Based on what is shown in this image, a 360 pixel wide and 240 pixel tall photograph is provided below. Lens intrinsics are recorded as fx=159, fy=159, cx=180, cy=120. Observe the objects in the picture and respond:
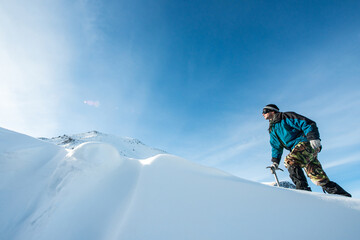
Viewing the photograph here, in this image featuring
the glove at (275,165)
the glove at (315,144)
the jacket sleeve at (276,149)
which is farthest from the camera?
the jacket sleeve at (276,149)

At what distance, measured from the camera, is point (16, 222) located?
125 cm

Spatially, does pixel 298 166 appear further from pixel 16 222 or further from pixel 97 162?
pixel 16 222

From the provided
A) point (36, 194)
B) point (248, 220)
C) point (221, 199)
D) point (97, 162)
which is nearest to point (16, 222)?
point (36, 194)

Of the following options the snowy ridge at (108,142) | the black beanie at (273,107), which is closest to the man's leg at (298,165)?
the black beanie at (273,107)

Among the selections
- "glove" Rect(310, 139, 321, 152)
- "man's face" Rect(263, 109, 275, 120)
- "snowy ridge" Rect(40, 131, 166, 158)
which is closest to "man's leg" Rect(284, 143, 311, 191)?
"glove" Rect(310, 139, 321, 152)

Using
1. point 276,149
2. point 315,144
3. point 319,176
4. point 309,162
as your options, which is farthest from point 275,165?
point 315,144

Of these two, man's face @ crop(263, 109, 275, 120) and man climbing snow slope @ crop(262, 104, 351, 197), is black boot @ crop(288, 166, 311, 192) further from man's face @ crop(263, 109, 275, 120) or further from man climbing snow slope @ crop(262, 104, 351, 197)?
man's face @ crop(263, 109, 275, 120)

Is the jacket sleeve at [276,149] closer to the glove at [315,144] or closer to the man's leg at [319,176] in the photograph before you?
the man's leg at [319,176]

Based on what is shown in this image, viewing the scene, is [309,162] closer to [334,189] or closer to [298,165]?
[298,165]

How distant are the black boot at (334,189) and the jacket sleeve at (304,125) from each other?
2.31 feet

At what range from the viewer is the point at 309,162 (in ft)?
8.42

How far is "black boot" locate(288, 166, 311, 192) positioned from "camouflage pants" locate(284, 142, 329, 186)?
8cm

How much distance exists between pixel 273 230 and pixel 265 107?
271cm

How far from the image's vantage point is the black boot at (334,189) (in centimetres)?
223
